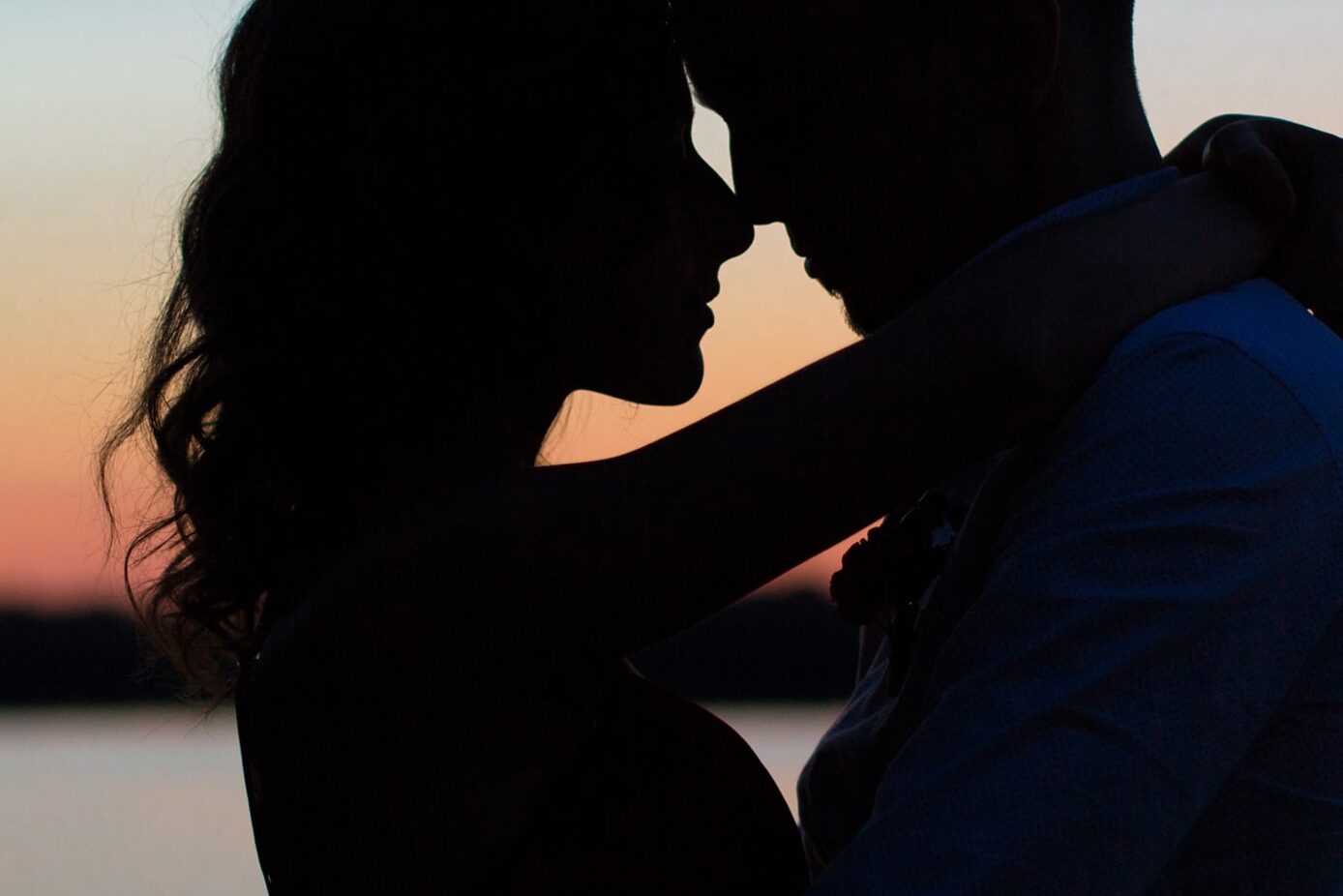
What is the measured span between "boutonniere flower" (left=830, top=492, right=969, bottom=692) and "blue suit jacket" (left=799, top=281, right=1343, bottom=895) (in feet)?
0.89

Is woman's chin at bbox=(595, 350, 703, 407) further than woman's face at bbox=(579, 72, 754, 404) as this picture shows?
Yes

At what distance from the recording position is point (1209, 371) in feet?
3.31

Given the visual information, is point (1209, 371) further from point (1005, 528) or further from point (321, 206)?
point (321, 206)

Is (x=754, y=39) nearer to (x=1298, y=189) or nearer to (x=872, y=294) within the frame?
(x=872, y=294)

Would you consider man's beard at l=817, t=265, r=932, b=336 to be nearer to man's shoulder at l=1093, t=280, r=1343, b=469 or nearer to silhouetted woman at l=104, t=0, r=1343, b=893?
silhouetted woman at l=104, t=0, r=1343, b=893

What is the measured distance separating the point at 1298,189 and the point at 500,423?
0.77 meters

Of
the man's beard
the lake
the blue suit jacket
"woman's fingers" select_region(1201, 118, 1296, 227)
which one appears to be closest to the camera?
the blue suit jacket

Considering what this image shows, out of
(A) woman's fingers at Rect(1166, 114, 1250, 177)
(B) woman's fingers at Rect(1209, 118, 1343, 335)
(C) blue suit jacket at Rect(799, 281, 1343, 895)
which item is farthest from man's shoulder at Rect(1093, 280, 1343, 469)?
(A) woman's fingers at Rect(1166, 114, 1250, 177)

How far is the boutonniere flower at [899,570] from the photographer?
135cm

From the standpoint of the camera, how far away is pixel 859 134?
1.40 m

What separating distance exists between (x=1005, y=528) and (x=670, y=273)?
64 centimetres

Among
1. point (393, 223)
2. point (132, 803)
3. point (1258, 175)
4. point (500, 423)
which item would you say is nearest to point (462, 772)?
point (500, 423)

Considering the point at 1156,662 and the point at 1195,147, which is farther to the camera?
the point at 1195,147

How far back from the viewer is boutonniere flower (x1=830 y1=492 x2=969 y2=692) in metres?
1.35
